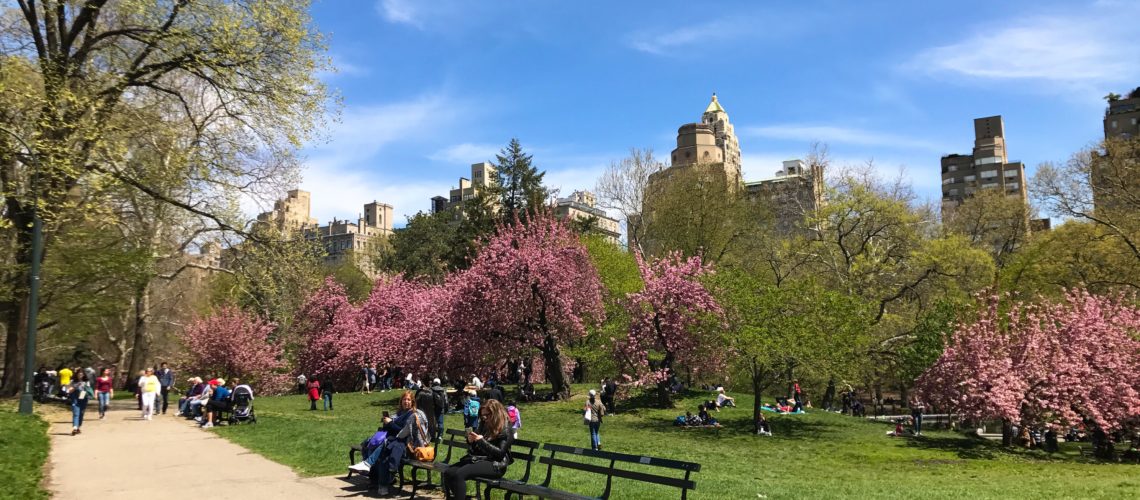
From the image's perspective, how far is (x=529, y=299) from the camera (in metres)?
31.0

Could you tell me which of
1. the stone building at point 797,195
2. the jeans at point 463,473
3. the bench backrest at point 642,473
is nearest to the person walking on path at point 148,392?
the jeans at point 463,473

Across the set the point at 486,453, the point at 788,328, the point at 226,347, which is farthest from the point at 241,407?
the point at 226,347

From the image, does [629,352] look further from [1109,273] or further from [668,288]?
[1109,273]

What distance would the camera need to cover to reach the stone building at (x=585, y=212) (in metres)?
57.1

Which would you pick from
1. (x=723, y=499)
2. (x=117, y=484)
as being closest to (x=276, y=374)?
(x=117, y=484)

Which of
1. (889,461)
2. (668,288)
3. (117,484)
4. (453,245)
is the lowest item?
(889,461)

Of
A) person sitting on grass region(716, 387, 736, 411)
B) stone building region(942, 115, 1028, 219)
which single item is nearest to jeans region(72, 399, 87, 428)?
person sitting on grass region(716, 387, 736, 411)

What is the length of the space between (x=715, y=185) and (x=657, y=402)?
2418 cm

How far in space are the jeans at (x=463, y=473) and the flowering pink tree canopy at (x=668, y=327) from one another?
19380 millimetres

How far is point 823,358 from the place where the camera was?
2616 centimetres

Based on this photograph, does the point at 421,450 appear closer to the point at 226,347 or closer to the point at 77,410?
the point at 77,410

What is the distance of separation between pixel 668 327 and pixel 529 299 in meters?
5.74

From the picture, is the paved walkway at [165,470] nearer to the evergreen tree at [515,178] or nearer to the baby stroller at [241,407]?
the baby stroller at [241,407]

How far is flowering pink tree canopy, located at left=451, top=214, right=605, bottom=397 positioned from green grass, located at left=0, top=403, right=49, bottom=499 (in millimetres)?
15508
